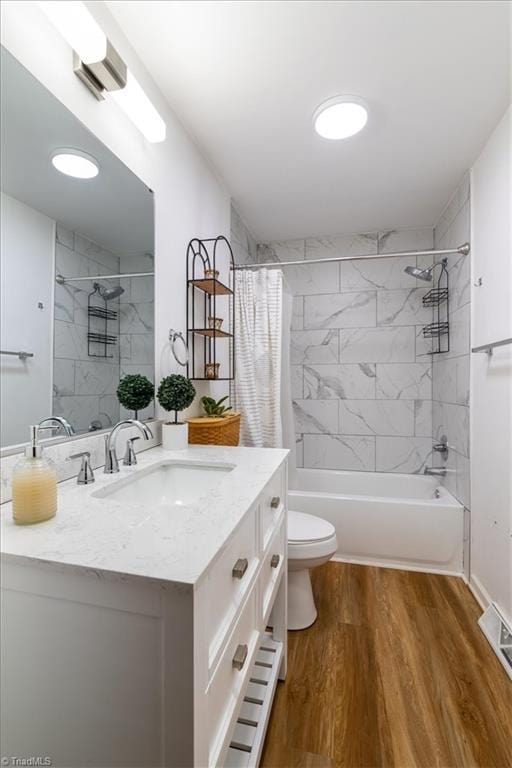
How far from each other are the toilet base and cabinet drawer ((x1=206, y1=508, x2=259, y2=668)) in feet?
3.08

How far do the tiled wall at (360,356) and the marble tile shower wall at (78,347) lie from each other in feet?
6.25

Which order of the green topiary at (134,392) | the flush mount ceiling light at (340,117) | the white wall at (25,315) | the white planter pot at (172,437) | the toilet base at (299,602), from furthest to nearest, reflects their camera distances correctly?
1. the toilet base at (299,602)
2. the flush mount ceiling light at (340,117)
3. the white planter pot at (172,437)
4. the green topiary at (134,392)
5. the white wall at (25,315)

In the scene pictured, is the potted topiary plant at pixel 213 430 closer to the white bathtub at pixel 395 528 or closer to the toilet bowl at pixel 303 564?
the toilet bowl at pixel 303 564

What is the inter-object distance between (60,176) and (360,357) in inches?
100

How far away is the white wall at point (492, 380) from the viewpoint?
168 cm

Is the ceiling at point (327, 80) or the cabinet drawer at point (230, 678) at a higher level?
the ceiling at point (327, 80)

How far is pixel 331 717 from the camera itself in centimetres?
124

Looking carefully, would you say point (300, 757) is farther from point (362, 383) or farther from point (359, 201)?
point (359, 201)

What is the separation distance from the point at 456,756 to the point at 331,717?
0.39 m

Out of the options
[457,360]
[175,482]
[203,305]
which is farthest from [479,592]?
[203,305]

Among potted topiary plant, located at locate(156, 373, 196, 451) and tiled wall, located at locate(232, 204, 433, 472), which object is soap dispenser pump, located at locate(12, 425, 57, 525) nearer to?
potted topiary plant, located at locate(156, 373, 196, 451)

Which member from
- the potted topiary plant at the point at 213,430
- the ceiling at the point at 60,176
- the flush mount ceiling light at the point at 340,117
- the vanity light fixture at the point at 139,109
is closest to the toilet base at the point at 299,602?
the potted topiary plant at the point at 213,430

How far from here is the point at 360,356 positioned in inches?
121

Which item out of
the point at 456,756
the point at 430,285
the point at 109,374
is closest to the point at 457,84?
the point at 430,285
